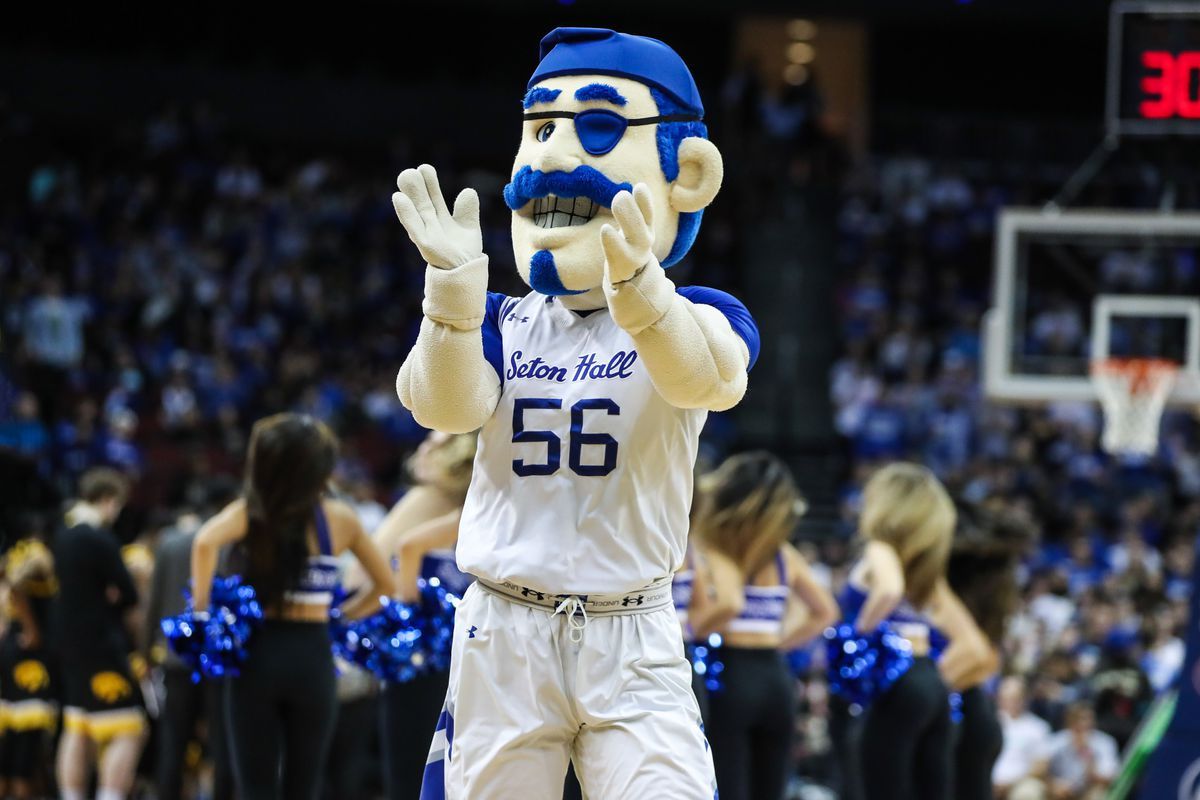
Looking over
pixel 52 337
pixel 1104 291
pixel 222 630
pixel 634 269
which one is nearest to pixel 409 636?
pixel 222 630

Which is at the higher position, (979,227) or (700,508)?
(979,227)

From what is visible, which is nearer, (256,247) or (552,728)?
(552,728)

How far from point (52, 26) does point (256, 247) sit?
3988 mm

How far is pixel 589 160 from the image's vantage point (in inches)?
147

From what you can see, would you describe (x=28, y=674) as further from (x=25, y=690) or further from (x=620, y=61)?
(x=620, y=61)

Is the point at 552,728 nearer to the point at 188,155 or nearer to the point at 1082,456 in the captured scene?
the point at 1082,456

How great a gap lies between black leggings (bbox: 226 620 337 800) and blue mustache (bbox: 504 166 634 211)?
234 cm

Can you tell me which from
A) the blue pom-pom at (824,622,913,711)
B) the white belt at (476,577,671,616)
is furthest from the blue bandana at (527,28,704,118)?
the blue pom-pom at (824,622,913,711)

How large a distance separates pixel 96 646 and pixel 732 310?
184 inches

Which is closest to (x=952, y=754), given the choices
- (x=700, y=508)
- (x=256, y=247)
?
(x=700, y=508)

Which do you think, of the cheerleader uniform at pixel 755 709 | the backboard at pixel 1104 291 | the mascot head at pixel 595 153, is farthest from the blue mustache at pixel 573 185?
the backboard at pixel 1104 291

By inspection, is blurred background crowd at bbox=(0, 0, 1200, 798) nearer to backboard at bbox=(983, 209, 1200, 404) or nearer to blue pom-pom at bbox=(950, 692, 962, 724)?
backboard at bbox=(983, 209, 1200, 404)

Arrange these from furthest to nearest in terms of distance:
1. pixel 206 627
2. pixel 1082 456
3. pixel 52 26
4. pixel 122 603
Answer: pixel 52 26 → pixel 1082 456 → pixel 122 603 → pixel 206 627

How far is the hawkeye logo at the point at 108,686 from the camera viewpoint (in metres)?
7.63
